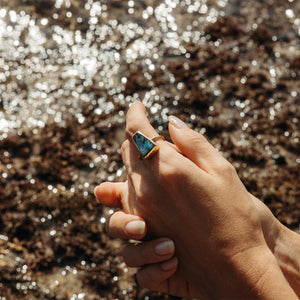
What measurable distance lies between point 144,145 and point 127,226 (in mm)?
569

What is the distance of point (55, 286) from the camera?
3221 millimetres

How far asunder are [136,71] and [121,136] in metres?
0.96

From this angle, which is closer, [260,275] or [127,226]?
[260,275]

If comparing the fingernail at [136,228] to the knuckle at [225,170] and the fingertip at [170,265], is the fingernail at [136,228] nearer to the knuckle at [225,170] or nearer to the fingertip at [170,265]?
the fingertip at [170,265]

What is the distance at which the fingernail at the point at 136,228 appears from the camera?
91.2 inches

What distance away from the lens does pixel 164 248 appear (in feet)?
7.71

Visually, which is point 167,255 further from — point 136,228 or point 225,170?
point 225,170

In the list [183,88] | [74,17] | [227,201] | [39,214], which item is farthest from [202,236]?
[74,17]

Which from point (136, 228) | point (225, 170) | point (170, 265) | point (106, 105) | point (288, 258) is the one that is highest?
point (225, 170)

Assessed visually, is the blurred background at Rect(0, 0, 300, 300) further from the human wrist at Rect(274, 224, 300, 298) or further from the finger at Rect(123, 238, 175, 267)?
the finger at Rect(123, 238, 175, 267)

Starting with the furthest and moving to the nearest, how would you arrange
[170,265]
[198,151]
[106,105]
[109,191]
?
[106,105]
[109,191]
[170,265]
[198,151]

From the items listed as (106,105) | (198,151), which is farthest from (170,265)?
(106,105)

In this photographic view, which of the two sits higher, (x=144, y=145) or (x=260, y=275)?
(x=144, y=145)

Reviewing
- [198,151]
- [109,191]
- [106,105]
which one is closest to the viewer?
[198,151]
